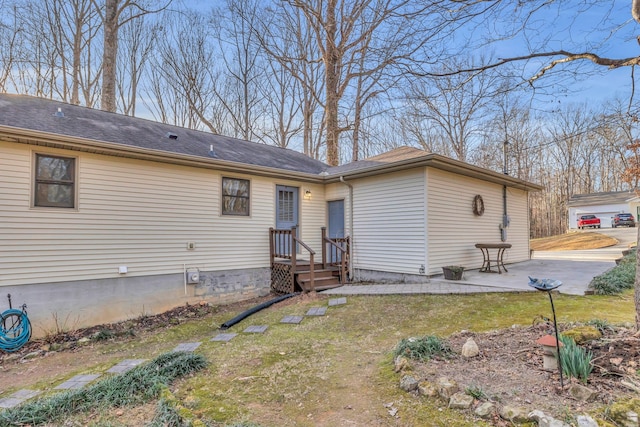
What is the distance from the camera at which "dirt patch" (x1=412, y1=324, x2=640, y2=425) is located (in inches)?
89.1

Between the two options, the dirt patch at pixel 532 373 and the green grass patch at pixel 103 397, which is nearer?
the dirt patch at pixel 532 373

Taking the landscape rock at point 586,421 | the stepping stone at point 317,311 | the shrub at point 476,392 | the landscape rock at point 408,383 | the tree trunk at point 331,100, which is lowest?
the stepping stone at point 317,311

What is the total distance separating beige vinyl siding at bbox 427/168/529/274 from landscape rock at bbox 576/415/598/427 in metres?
5.62

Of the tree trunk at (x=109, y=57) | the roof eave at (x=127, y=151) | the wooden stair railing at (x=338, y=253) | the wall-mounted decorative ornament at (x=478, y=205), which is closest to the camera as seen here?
the roof eave at (x=127, y=151)

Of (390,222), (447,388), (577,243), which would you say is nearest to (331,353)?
(447,388)

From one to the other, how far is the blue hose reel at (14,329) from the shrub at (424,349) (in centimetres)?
580

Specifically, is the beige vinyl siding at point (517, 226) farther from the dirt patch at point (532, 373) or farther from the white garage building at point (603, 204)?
the white garage building at point (603, 204)

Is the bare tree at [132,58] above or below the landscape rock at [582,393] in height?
above

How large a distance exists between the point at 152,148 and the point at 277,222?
3446mm

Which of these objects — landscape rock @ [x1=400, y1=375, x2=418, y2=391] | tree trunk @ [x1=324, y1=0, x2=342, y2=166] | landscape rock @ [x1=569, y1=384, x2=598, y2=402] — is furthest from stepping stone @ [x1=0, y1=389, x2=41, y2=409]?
tree trunk @ [x1=324, y1=0, x2=342, y2=166]

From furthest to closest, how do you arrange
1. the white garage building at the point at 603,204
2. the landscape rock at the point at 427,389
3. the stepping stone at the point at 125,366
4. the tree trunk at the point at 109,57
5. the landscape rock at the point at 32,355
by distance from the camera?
1. the white garage building at the point at 603,204
2. the tree trunk at the point at 109,57
3. the landscape rock at the point at 32,355
4. the stepping stone at the point at 125,366
5. the landscape rock at the point at 427,389

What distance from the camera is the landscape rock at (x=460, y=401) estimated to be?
2336mm

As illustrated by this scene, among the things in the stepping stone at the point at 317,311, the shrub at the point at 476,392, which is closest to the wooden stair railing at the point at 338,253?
the stepping stone at the point at 317,311

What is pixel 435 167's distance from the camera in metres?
7.73
